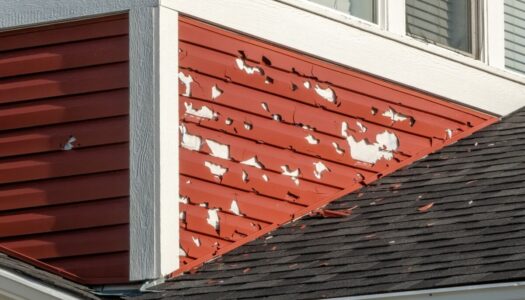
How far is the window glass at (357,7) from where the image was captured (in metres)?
10.9

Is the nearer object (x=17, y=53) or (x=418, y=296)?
(x=418, y=296)

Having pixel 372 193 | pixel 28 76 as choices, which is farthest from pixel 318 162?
pixel 28 76

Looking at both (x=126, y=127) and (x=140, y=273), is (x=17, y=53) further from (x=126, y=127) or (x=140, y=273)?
(x=140, y=273)

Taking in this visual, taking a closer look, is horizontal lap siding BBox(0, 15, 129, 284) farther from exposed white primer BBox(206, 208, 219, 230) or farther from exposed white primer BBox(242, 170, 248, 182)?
exposed white primer BBox(242, 170, 248, 182)

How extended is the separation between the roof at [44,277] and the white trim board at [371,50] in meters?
1.81

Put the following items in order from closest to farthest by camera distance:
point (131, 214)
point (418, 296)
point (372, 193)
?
point (418, 296), point (131, 214), point (372, 193)

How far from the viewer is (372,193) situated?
34.0ft

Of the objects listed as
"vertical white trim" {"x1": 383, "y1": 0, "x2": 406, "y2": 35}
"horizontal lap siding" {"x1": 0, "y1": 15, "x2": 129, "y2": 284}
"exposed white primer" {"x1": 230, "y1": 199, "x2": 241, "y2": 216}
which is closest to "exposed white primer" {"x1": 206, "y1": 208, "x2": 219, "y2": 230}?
"exposed white primer" {"x1": 230, "y1": 199, "x2": 241, "y2": 216}

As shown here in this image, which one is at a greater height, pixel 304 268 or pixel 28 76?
pixel 28 76

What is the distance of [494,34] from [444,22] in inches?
16.6

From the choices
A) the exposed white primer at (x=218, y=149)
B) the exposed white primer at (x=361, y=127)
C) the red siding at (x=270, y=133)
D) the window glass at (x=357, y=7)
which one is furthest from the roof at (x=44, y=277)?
the window glass at (x=357, y=7)

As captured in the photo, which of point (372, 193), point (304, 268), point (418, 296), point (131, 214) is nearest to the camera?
point (418, 296)

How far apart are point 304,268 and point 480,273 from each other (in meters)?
1.23

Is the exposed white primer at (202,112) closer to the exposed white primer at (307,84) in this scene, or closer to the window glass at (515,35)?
the exposed white primer at (307,84)
